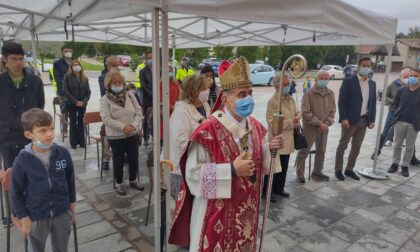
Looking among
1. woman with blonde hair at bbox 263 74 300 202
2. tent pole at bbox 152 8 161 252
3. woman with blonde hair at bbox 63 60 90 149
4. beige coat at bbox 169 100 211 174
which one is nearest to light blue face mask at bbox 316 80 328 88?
woman with blonde hair at bbox 263 74 300 202

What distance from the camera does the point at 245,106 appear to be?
1.94 meters

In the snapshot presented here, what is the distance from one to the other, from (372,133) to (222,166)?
841 centimetres

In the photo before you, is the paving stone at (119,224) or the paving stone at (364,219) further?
the paving stone at (364,219)

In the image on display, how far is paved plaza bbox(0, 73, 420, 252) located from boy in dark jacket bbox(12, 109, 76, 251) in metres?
0.90

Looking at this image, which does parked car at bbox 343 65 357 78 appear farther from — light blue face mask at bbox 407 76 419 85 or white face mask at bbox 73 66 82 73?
→ white face mask at bbox 73 66 82 73

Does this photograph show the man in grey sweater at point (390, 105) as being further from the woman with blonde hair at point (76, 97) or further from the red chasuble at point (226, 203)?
the woman with blonde hair at point (76, 97)

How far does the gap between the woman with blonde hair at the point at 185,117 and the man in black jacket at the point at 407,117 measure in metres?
4.14

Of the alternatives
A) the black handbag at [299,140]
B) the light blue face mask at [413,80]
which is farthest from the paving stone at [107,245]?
the light blue face mask at [413,80]

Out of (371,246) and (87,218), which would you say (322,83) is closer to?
(371,246)

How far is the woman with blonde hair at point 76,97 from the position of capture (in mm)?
6066

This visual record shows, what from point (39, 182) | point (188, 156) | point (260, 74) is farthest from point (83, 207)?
point (260, 74)

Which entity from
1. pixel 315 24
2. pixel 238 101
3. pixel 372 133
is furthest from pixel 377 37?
pixel 372 133

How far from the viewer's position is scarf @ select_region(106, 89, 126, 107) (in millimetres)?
4113

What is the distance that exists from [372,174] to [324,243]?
2717 millimetres
